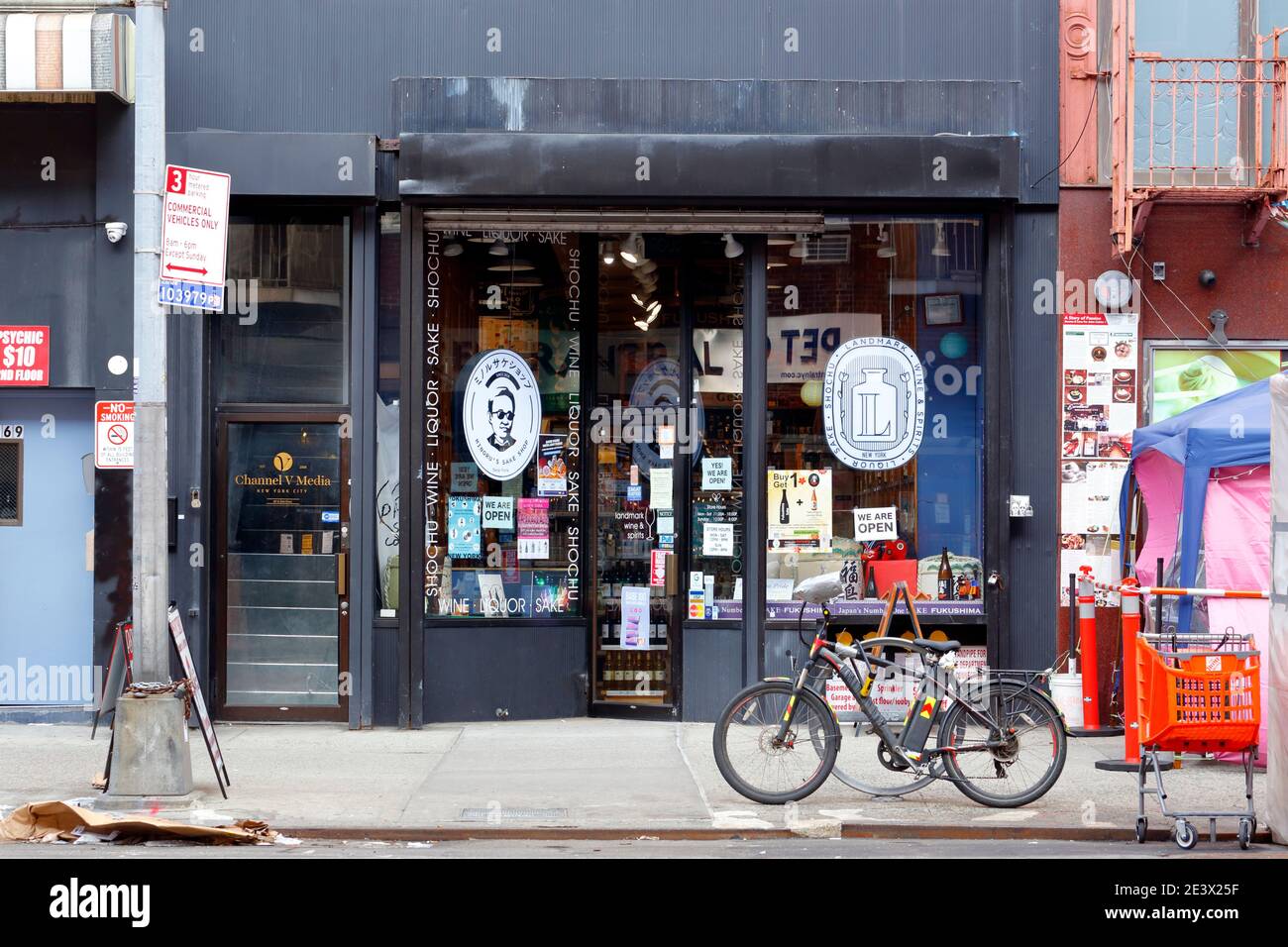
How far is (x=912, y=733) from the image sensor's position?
8.52 m

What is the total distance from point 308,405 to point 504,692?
2863mm

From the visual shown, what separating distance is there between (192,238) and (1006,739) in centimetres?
602

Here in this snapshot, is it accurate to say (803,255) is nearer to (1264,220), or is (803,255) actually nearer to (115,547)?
(1264,220)

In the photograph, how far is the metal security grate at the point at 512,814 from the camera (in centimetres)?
813

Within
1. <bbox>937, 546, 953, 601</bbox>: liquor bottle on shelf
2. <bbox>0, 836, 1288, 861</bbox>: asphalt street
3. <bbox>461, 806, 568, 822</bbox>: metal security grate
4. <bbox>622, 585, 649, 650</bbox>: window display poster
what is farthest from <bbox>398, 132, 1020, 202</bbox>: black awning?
<bbox>0, 836, 1288, 861</bbox>: asphalt street

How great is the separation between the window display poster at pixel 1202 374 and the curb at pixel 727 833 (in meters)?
4.40

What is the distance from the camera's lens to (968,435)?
37.2 ft

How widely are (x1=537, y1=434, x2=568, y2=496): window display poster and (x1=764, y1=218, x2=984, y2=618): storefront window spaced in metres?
1.75

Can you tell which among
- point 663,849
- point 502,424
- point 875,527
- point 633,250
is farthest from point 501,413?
point 663,849

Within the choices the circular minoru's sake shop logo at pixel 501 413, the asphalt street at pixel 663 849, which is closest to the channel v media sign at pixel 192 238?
the circular minoru's sake shop logo at pixel 501 413

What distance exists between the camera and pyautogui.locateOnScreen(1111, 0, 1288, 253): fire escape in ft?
35.4

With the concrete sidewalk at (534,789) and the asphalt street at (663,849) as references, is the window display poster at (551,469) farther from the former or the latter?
the asphalt street at (663,849)

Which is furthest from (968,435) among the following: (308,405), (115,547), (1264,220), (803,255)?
(115,547)

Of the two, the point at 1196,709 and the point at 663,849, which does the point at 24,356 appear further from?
the point at 1196,709
